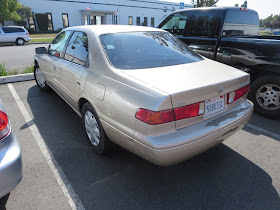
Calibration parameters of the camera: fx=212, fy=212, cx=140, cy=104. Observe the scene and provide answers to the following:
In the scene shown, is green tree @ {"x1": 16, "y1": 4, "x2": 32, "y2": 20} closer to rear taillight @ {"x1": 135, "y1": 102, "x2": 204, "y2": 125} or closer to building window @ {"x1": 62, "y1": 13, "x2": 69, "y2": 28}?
building window @ {"x1": 62, "y1": 13, "x2": 69, "y2": 28}

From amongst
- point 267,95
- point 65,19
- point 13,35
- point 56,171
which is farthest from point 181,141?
point 65,19

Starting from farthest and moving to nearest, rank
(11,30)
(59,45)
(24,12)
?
(24,12) → (11,30) → (59,45)

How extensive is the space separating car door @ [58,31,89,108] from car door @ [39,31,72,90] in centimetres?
21

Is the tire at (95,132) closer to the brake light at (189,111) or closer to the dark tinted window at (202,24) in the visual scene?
the brake light at (189,111)

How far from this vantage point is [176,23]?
222 inches

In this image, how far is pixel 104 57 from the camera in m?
2.52

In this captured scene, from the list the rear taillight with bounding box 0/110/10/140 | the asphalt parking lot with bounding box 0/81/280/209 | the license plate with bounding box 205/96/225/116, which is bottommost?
the asphalt parking lot with bounding box 0/81/280/209

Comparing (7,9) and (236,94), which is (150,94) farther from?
(7,9)

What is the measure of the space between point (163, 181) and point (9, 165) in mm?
1549

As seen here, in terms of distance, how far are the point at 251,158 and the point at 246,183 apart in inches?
21.9

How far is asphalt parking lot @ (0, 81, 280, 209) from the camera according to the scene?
2.13 meters

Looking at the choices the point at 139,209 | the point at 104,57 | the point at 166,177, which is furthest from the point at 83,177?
the point at 104,57

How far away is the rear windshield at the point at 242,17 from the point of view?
15.1ft

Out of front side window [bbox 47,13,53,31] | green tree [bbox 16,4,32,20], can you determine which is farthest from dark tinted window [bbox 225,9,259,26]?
front side window [bbox 47,13,53,31]
